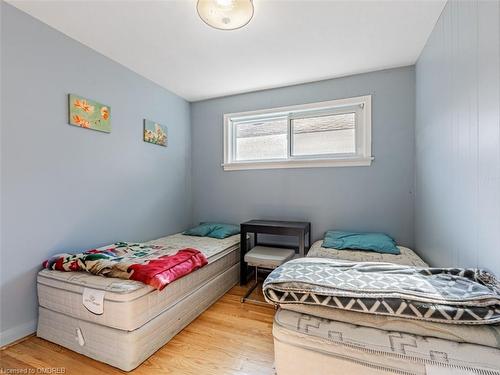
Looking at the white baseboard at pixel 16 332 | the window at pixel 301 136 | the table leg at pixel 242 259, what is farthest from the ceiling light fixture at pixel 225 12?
the white baseboard at pixel 16 332

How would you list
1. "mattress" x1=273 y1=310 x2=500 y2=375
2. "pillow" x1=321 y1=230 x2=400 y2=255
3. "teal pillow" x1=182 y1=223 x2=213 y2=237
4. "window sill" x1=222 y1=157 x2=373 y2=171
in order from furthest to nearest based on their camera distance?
1. "teal pillow" x1=182 y1=223 x2=213 y2=237
2. "window sill" x1=222 y1=157 x2=373 y2=171
3. "pillow" x1=321 y1=230 x2=400 y2=255
4. "mattress" x1=273 y1=310 x2=500 y2=375

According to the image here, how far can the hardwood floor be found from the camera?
4.39 ft

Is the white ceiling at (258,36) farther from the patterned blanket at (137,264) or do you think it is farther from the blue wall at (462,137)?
the patterned blanket at (137,264)

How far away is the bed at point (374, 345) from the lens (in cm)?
75

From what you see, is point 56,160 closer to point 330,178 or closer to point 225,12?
point 225,12

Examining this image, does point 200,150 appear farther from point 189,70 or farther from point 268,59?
point 268,59

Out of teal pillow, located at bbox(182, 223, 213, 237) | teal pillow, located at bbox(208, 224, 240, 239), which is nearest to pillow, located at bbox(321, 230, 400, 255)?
teal pillow, located at bbox(208, 224, 240, 239)

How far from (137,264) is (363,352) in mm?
1435

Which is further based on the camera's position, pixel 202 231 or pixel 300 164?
pixel 202 231

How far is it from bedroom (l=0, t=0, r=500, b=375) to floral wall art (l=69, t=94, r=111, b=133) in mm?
13

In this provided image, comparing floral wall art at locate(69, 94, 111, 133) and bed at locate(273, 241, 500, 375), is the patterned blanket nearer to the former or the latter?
bed at locate(273, 241, 500, 375)

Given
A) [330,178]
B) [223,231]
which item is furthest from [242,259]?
[330,178]

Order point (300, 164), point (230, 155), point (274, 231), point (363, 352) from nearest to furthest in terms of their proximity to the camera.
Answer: point (363, 352) → point (274, 231) → point (300, 164) → point (230, 155)

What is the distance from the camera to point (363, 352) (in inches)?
32.7
